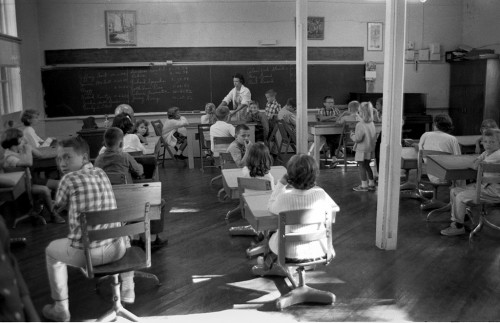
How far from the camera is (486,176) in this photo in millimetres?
4988

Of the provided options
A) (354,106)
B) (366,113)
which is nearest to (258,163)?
(366,113)

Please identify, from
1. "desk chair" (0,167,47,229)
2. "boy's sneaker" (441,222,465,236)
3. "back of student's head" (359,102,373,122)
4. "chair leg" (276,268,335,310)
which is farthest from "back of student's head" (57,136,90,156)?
"back of student's head" (359,102,373,122)

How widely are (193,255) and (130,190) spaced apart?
1.00m

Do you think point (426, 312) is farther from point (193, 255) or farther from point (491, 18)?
point (491, 18)

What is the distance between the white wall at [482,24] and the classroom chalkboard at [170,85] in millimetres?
2609

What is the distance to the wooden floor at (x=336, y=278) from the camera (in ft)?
12.0

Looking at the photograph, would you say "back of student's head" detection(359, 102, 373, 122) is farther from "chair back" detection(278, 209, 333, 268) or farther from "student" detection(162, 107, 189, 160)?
"chair back" detection(278, 209, 333, 268)

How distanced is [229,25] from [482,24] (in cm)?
539

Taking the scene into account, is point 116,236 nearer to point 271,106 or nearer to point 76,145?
point 76,145

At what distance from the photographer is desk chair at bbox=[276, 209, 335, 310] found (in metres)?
3.37

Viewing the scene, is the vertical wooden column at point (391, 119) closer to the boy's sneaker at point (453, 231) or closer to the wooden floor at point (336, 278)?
the wooden floor at point (336, 278)

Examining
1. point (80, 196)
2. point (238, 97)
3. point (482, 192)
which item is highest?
point (238, 97)

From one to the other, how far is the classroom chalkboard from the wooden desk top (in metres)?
6.12

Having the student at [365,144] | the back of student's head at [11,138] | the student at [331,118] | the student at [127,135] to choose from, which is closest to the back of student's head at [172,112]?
the student at [331,118]
